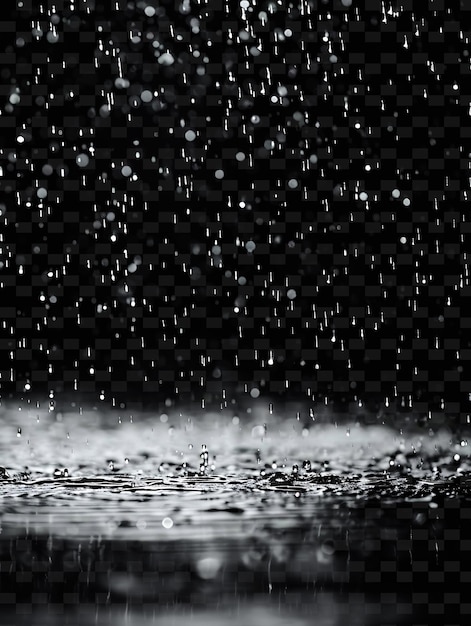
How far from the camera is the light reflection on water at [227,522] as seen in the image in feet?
2.72

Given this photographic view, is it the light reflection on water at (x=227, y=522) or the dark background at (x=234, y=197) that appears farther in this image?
the dark background at (x=234, y=197)

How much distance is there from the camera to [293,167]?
3.68m

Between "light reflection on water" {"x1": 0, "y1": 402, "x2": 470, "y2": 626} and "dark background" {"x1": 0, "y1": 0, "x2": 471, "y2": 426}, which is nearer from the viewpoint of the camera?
"light reflection on water" {"x1": 0, "y1": 402, "x2": 470, "y2": 626}

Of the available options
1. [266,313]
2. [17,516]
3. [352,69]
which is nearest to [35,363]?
[266,313]

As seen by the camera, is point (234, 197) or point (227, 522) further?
point (234, 197)

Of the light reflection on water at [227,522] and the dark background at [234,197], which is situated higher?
the dark background at [234,197]

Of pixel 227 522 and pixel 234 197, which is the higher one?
pixel 234 197

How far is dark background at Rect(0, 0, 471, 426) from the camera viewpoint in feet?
11.2

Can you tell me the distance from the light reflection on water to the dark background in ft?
4.63

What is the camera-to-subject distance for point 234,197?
370 centimetres

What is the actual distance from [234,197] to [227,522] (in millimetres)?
2680

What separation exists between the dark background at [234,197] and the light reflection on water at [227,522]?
1410 mm

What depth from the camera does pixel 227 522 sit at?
3.74 feet

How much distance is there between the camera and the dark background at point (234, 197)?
11.2 ft
